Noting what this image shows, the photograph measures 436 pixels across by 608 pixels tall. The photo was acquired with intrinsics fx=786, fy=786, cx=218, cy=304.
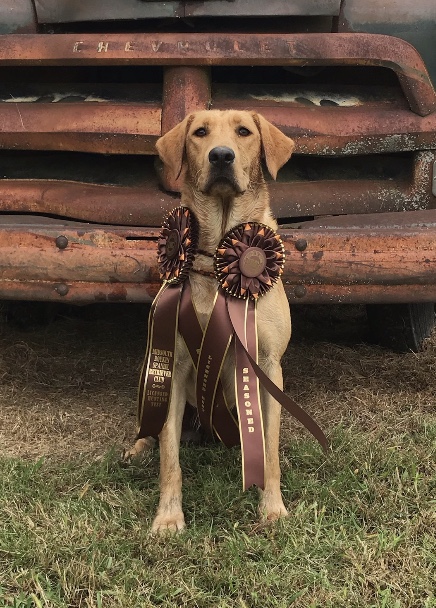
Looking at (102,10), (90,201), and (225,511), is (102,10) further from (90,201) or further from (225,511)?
(225,511)

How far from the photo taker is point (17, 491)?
265 centimetres

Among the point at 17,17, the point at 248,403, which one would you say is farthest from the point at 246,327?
the point at 17,17

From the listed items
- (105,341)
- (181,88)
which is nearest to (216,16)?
(181,88)

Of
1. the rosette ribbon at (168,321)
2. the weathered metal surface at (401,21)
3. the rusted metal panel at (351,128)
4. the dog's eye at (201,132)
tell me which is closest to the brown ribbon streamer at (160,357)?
the rosette ribbon at (168,321)

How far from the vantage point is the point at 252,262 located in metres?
2.53

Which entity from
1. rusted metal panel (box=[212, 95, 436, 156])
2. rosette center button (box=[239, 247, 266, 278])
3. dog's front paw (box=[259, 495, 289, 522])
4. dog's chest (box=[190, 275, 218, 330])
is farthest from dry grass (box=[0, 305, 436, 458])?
rusted metal panel (box=[212, 95, 436, 156])

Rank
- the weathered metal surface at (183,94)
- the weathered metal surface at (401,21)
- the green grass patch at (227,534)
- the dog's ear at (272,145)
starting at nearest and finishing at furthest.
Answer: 1. the green grass patch at (227,534)
2. the dog's ear at (272,145)
3. the weathered metal surface at (183,94)
4. the weathered metal surface at (401,21)

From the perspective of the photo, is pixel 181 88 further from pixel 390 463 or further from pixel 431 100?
pixel 390 463

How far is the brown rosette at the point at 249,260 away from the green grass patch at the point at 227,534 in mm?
696

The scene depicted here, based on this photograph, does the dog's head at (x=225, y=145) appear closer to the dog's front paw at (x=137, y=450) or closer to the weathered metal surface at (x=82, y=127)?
the weathered metal surface at (x=82, y=127)

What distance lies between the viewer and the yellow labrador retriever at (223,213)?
257 centimetres

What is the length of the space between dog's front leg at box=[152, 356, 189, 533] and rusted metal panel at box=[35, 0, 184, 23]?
1.34 m

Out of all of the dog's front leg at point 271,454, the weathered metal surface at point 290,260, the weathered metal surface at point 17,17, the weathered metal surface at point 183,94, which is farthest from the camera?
the weathered metal surface at point 17,17

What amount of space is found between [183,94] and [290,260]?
2.43 ft
